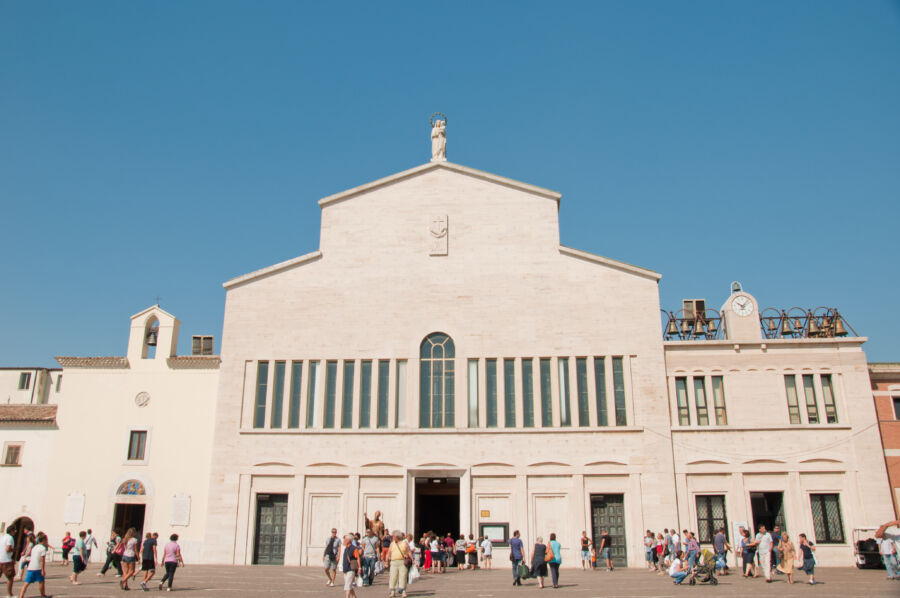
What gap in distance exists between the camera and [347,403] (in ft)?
100

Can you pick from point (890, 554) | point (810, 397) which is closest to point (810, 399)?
point (810, 397)

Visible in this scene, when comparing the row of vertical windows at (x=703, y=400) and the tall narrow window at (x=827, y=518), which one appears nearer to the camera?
the tall narrow window at (x=827, y=518)

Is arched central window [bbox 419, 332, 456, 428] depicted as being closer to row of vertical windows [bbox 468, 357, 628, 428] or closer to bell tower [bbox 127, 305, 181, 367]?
row of vertical windows [bbox 468, 357, 628, 428]

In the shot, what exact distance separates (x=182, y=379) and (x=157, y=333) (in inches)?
107

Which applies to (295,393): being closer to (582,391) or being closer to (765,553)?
(582,391)

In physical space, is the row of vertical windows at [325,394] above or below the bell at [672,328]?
below

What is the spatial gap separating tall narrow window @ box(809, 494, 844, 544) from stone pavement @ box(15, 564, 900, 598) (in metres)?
1.98

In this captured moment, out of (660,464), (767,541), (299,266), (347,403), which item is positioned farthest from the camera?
(299,266)

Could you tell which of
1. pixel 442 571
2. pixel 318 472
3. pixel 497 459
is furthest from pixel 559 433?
pixel 318 472

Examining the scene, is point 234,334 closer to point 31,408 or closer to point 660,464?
point 31,408

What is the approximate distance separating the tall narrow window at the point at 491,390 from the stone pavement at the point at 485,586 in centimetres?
627

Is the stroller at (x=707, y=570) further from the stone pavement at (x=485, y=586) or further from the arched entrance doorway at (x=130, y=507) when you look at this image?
the arched entrance doorway at (x=130, y=507)

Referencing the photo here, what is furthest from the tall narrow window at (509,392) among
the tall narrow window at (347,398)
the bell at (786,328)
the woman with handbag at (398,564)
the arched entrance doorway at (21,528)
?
the arched entrance doorway at (21,528)

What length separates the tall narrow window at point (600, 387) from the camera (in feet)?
97.0
